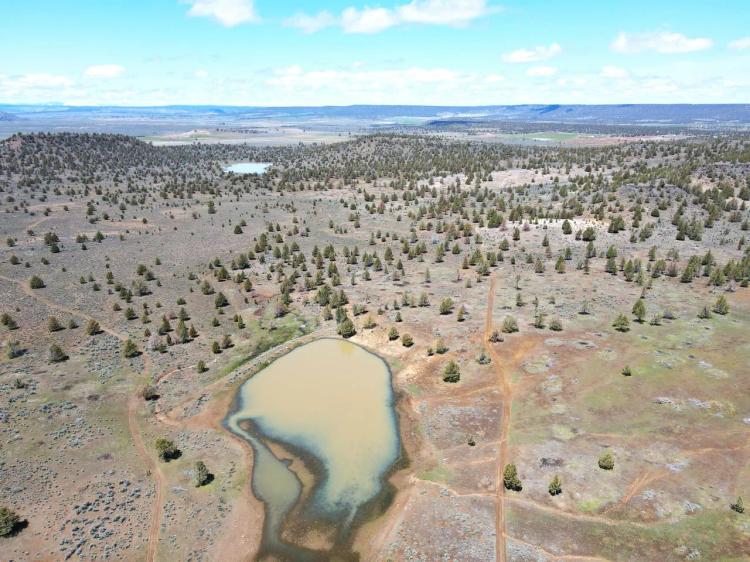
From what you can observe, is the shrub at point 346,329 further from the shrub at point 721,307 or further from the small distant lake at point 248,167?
the small distant lake at point 248,167

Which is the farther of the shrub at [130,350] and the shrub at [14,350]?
the shrub at [130,350]

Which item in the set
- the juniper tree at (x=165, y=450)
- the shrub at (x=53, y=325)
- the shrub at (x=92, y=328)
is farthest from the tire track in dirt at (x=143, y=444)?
the shrub at (x=53, y=325)

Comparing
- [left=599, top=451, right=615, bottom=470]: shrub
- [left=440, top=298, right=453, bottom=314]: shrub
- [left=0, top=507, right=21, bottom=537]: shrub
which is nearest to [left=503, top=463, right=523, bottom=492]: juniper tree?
[left=599, top=451, right=615, bottom=470]: shrub

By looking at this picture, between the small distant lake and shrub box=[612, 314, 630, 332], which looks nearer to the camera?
shrub box=[612, 314, 630, 332]

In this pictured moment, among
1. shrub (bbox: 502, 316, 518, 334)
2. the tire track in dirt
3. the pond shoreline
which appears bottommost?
the pond shoreline

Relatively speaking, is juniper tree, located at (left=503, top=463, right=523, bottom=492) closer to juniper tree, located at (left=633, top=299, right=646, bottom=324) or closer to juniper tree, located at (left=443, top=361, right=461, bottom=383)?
juniper tree, located at (left=443, top=361, right=461, bottom=383)

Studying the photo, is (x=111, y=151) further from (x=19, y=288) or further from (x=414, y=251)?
(x=414, y=251)

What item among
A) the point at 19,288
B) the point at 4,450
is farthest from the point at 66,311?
the point at 4,450
